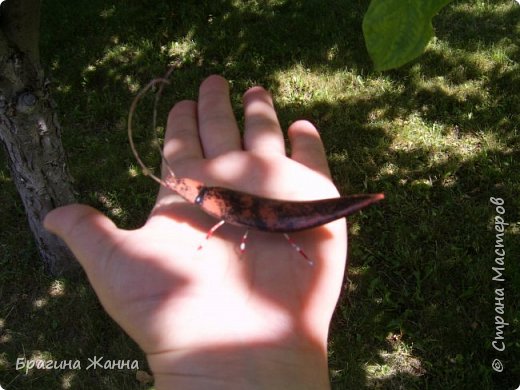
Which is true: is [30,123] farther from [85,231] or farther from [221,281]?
[221,281]

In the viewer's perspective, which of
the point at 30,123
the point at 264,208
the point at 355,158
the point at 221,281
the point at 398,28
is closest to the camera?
the point at 398,28

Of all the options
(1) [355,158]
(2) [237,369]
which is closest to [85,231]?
(2) [237,369]

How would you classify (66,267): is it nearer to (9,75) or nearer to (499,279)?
(9,75)

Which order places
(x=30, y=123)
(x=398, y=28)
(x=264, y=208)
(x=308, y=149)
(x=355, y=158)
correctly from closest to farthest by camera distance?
1. (x=398, y=28)
2. (x=264, y=208)
3. (x=308, y=149)
4. (x=30, y=123)
5. (x=355, y=158)

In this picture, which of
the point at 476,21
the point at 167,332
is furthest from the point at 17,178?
the point at 476,21

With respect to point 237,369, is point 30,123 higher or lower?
higher

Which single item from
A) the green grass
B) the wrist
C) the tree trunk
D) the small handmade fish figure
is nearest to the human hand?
the wrist

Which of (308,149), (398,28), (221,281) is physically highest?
(398,28)

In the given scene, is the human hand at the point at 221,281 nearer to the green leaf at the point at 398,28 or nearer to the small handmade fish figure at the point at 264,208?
the small handmade fish figure at the point at 264,208
